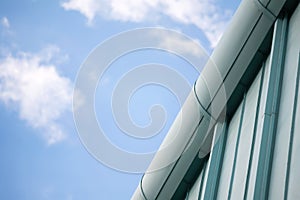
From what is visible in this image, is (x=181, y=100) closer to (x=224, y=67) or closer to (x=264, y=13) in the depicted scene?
(x=224, y=67)

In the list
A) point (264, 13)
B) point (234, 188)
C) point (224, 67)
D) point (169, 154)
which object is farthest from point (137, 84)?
point (234, 188)

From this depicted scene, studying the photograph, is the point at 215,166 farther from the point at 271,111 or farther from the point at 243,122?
the point at 271,111

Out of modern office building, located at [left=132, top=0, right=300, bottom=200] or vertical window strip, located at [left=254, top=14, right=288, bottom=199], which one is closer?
vertical window strip, located at [left=254, top=14, right=288, bottom=199]

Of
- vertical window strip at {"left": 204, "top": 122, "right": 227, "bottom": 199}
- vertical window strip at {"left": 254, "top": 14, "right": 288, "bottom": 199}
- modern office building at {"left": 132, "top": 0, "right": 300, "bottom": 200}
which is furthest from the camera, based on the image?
vertical window strip at {"left": 204, "top": 122, "right": 227, "bottom": 199}

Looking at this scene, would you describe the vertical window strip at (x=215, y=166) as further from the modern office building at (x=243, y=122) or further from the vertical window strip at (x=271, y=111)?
the vertical window strip at (x=271, y=111)

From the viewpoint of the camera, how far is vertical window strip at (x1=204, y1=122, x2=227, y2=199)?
31.9ft

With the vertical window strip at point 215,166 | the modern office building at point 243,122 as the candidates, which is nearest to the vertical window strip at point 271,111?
the modern office building at point 243,122

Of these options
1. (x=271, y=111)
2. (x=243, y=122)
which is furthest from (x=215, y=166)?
(x=271, y=111)

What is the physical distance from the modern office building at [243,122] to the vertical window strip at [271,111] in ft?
0.04

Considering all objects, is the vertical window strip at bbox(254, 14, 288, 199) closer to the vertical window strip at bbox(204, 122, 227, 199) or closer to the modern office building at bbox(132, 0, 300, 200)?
the modern office building at bbox(132, 0, 300, 200)

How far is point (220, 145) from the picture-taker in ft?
33.8

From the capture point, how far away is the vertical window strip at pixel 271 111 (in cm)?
742

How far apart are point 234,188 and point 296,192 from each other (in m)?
2.18

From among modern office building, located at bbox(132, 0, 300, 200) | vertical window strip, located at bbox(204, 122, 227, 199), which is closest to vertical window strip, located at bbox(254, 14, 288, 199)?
modern office building, located at bbox(132, 0, 300, 200)
